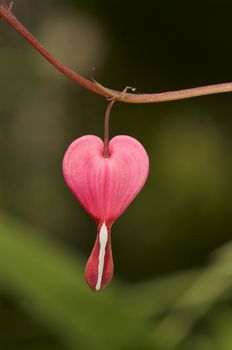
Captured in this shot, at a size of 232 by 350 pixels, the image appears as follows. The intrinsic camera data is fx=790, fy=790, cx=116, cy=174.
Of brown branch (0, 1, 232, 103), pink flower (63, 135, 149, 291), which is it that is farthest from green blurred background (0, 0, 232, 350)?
brown branch (0, 1, 232, 103)

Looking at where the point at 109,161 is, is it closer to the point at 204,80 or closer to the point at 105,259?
the point at 105,259

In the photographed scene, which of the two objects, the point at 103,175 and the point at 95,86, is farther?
the point at 103,175

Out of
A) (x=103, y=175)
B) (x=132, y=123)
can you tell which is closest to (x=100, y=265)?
(x=103, y=175)

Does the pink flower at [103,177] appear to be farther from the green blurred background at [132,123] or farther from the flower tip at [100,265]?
the green blurred background at [132,123]

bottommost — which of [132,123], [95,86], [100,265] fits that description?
[132,123]

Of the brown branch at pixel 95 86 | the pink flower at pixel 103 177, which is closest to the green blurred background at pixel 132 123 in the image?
the pink flower at pixel 103 177

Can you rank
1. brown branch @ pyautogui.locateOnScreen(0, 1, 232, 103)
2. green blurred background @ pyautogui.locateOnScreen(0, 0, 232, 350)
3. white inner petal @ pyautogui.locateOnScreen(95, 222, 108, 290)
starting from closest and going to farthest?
1. brown branch @ pyautogui.locateOnScreen(0, 1, 232, 103)
2. white inner petal @ pyautogui.locateOnScreen(95, 222, 108, 290)
3. green blurred background @ pyautogui.locateOnScreen(0, 0, 232, 350)

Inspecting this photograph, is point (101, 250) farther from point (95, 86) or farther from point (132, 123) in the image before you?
point (132, 123)

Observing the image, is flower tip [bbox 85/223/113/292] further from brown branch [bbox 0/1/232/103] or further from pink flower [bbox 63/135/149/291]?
brown branch [bbox 0/1/232/103]

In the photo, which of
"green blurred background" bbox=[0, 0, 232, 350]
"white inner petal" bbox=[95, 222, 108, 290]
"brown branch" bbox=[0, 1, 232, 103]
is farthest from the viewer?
"green blurred background" bbox=[0, 0, 232, 350]
